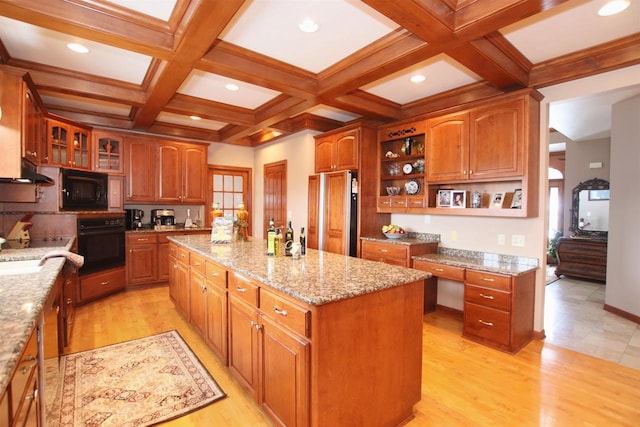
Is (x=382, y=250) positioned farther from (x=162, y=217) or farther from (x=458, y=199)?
(x=162, y=217)

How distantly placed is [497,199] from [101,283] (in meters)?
4.93

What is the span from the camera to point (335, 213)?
171 inches

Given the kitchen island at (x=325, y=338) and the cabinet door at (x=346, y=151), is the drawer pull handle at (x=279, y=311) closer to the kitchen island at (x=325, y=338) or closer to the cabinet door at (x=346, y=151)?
the kitchen island at (x=325, y=338)

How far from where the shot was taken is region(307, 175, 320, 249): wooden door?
15.1ft

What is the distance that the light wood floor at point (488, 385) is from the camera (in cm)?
197

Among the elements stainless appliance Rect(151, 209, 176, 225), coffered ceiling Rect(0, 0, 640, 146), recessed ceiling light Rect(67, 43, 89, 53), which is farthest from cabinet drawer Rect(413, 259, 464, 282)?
stainless appliance Rect(151, 209, 176, 225)

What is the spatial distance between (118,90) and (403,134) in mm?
3316

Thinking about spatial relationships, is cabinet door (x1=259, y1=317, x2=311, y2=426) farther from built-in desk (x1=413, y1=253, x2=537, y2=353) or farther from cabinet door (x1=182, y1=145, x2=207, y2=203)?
cabinet door (x1=182, y1=145, x2=207, y2=203)

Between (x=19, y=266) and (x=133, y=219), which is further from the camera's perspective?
(x=133, y=219)

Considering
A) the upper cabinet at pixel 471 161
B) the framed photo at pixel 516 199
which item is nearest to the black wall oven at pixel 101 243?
the upper cabinet at pixel 471 161

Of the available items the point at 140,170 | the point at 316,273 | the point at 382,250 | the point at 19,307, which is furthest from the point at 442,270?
the point at 140,170

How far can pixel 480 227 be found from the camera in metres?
3.56

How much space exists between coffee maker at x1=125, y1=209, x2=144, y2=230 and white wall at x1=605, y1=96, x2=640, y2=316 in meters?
6.61

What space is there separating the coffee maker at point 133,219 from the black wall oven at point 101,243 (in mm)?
421
